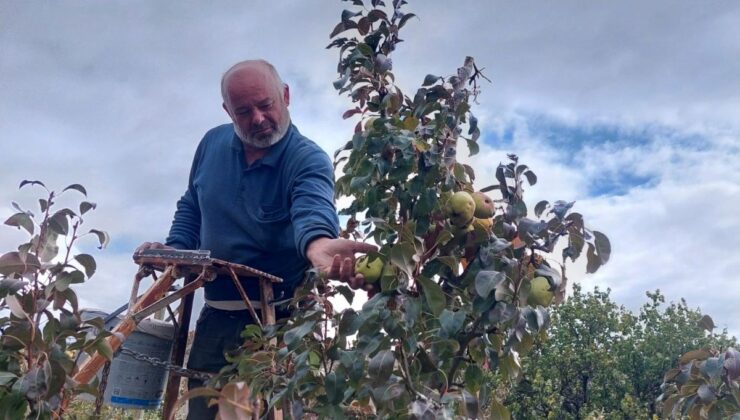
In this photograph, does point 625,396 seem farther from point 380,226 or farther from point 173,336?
point 380,226

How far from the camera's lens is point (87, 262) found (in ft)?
5.20

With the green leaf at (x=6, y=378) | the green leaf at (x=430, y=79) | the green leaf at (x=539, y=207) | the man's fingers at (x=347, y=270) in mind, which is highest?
the green leaf at (x=430, y=79)

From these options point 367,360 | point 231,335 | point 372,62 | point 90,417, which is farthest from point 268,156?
point 367,360

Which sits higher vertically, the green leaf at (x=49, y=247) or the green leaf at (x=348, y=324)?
the green leaf at (x=49, y=247)

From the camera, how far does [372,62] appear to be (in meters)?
1.81

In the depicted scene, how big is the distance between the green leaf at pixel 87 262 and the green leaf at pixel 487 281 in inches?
34.6

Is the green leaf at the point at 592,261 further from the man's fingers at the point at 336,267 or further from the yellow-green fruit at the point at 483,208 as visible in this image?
the man's fingers at the point at 336,267

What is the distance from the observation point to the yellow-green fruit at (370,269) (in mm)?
1535

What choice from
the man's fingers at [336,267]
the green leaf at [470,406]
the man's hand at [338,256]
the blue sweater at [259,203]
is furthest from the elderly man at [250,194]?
the green leaf at [470,406]

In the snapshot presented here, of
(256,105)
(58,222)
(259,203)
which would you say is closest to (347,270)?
(58,222)

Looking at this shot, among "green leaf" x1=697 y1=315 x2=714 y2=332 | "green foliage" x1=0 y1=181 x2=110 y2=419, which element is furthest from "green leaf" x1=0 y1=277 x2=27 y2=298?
"green leaf" x1=697 y1=315 x2=714 y2=332

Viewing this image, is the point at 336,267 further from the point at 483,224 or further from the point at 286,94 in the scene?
the point at 286,94

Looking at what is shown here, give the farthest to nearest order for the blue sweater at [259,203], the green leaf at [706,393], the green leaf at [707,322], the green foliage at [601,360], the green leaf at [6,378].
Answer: the green foliage at [601,360], the blue sweater at [259,203], the green leaf at [707,322], the green leaf at [706,393], the green leaf at [6,378]

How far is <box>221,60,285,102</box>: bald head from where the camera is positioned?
263 centimetres
